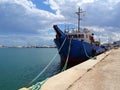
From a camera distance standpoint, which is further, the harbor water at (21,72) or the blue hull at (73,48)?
the blue hull at (73,48)

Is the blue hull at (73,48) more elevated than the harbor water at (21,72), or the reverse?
the blue hull at (73,48)

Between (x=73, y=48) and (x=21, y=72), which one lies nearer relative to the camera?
(x=21, y=72)

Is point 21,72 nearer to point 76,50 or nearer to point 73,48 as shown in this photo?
point 73,48

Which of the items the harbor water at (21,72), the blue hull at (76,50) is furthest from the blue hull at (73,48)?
the harbor water at (21,72)

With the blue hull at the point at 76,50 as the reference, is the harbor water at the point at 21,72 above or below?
below

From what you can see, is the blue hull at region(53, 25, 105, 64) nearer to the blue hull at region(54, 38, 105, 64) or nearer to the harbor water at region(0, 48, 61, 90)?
the blue hull at region(54, 38, 105, 64)

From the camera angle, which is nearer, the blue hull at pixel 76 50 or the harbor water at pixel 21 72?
the harbor water at pixel 21 72

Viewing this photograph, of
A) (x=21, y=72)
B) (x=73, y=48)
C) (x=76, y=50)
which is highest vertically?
(x=73, y=48)

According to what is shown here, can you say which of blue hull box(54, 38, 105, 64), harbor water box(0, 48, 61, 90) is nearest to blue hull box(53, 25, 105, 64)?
blue hull box(54, 38, 105, 64)

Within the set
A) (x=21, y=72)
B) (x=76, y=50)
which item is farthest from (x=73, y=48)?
(x=21, y=72)

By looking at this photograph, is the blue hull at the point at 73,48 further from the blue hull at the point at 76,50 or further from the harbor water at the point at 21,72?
the harbor water at the point at 21,72

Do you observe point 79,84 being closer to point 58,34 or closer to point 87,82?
point 87,82

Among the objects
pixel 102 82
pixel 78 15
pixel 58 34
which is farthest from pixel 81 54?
pixel 102 82

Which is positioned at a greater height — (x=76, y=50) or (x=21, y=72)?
(x=76, y=50)
